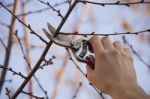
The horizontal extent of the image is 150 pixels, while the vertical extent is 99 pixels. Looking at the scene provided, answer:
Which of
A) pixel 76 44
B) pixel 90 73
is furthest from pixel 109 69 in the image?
pixel 76 44

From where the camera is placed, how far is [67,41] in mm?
2197

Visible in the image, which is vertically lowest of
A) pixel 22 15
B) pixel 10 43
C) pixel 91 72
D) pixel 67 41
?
pixel 91 72

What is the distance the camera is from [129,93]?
67.2 inches

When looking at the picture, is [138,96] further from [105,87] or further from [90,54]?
[90,54]

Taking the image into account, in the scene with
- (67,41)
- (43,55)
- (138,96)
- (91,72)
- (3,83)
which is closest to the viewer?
(138,96)

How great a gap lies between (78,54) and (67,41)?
12cm

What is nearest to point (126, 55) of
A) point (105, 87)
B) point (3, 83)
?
point (105, 87)

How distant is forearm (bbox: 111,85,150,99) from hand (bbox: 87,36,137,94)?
2 centimetres

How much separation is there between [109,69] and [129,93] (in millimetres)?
169

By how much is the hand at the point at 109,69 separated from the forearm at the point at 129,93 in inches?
0.6

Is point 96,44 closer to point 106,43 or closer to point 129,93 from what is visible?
point 106,43

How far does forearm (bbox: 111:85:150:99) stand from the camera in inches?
66.7

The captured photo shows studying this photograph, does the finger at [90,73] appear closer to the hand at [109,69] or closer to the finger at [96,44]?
the hand at [109,69]

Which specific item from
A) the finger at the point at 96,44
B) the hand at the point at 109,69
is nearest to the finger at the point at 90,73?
the hand at the point at 109,69
